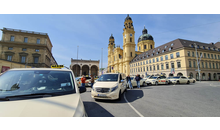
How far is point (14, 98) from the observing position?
1.76 metres

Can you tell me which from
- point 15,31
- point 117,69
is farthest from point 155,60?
point 15,31

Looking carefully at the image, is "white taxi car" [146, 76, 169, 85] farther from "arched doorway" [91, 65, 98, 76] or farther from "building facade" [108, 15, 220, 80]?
"arched doorway" [91, 65, 98, 76]

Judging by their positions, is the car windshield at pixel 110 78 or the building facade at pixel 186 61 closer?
the car windshield at pixel 110 78

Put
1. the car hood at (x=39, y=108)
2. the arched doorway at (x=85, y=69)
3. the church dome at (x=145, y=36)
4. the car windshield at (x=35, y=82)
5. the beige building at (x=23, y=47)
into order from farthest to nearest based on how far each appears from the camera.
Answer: the arched doorway at (x=85, y=69) → the church dome at (x=145, y=36) → the beige building at (x=23, y=47) → the car windshield at (x=35, y=82) → the car hood at (x=39, y=108)

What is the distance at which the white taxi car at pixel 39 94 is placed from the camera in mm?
1412

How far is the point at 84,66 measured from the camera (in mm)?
81875

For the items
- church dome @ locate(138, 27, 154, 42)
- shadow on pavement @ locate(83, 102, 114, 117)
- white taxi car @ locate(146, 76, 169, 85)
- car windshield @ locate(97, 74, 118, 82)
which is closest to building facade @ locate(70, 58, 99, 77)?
church dome @ locate(138, 27, 154, 42)

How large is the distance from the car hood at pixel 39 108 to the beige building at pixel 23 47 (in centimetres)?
4068

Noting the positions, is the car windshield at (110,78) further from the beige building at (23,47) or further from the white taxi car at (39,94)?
the beige building at (23,47)

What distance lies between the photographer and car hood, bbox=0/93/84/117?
52.4 inches

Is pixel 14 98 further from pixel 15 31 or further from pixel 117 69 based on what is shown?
pixel 117 69

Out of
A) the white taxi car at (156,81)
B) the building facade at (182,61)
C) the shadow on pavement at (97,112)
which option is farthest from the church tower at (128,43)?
the shadow on pavement at (97,112)

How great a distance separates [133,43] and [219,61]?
41.5 meters

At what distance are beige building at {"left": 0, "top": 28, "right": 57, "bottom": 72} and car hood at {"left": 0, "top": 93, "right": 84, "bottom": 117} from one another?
133 feet
